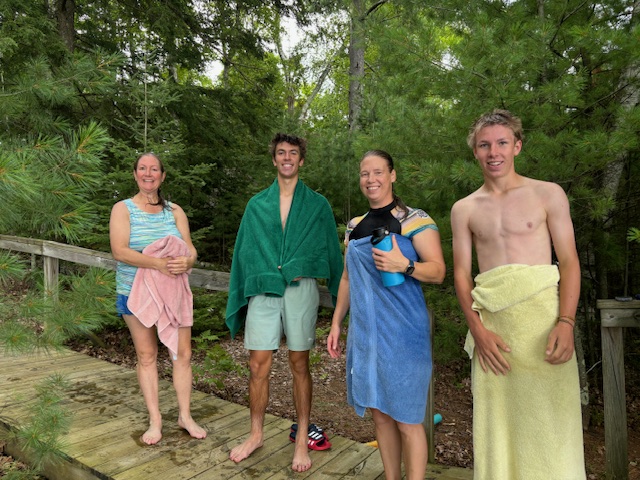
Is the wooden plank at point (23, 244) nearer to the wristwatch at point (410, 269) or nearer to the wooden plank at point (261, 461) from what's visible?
the wooden plank at point (261, 461)

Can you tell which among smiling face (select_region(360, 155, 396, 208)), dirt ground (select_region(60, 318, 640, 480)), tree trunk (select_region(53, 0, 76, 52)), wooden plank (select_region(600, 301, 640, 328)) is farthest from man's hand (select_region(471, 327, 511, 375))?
tree trunk (select_region(53, 0, 76, 52))

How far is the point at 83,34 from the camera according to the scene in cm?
808

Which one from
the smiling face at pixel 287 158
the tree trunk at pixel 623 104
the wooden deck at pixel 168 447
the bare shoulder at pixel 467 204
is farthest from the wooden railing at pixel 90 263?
the tree trunk at pixel 623 104

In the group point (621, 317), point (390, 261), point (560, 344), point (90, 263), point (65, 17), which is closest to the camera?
point (560, 344)

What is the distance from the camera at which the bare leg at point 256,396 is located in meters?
2.64

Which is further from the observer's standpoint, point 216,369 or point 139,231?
point 216,369

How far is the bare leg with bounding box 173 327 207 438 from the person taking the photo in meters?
2.95

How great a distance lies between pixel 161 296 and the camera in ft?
9.21

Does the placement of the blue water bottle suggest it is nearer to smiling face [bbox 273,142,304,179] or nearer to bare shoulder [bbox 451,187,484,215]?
bare shoulder [bbox 451,187,484,215]

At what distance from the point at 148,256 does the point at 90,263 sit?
223 centimetres

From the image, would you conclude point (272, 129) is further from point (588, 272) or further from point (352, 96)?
point (588, 272)

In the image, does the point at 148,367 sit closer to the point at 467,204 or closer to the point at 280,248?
the point at 280,248

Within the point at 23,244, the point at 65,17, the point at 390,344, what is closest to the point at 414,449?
the point at 390,344

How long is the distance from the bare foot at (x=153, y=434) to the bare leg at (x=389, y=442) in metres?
1.54
